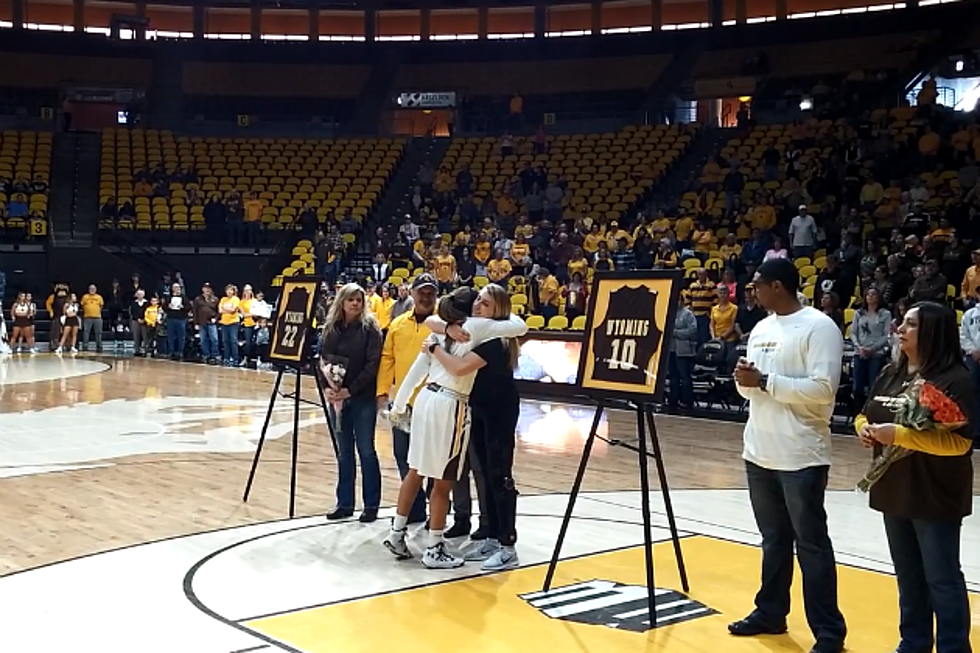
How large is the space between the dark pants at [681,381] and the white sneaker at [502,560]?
7921 mm

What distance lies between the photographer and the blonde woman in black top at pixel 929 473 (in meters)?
4.12

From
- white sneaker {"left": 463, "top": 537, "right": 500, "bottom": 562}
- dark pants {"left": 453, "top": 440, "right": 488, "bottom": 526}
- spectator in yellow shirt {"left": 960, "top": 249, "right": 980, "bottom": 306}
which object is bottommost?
white sneaker {"left": 463, "top": 537, "right": 500, "bottom": 562}

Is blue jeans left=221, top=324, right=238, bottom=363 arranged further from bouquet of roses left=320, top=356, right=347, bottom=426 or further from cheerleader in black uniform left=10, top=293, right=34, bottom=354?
bouquet of roses left=320, top=356, right=347, bottom=426

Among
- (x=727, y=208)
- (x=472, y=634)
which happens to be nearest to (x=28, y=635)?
(x=472, y=634)

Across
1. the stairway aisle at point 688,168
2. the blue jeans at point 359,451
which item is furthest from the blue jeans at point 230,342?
the blue jeans at point 359,451

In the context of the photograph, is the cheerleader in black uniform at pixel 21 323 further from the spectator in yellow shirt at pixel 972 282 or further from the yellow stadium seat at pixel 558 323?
the spectator in yellow shirt at pixel 972 282

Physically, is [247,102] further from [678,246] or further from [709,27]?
[678,246]

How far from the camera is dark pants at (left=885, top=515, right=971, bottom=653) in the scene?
13.7 ft

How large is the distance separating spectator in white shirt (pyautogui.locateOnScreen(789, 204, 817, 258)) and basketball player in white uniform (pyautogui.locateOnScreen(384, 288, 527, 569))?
11914 mm

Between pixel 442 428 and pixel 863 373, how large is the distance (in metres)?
7.59

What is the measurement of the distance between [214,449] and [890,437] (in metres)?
7.43

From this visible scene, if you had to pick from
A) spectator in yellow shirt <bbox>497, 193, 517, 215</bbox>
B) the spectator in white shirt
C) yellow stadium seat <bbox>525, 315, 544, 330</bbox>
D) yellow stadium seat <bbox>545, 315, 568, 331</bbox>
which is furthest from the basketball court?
spectator in yellow shirt <bbox>497, 193, 517, 215</bbox>

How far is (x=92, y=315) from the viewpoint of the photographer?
23.5m

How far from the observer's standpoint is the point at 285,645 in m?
4.57
